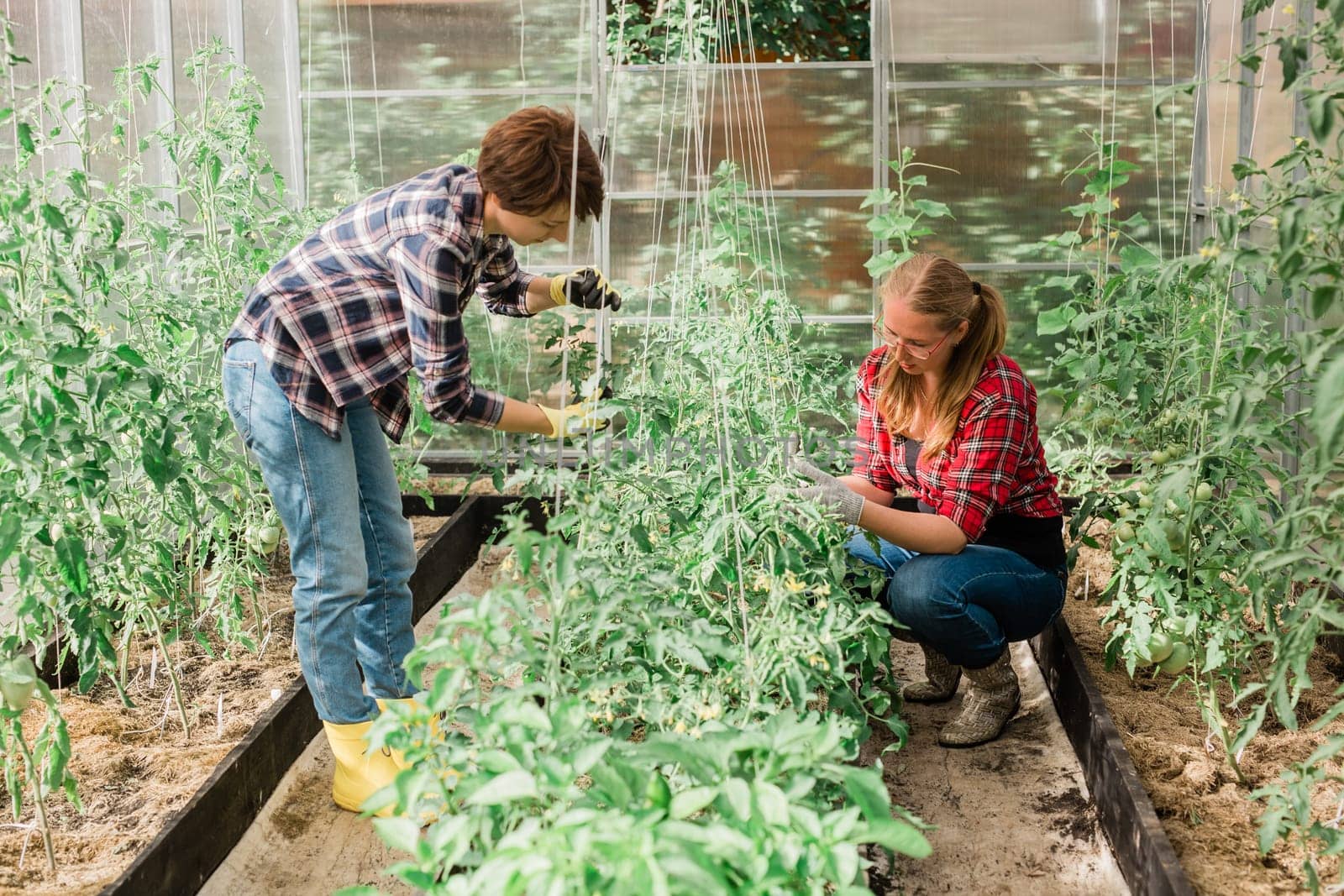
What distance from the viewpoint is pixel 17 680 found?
168 centimetres

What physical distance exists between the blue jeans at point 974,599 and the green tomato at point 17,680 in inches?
53.8

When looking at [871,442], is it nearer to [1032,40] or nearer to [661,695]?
[661,695]

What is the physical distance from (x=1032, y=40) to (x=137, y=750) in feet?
11.5

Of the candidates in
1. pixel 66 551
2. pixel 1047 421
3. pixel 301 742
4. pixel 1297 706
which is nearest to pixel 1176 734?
pixel 1297 706

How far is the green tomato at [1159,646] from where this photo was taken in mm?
2266

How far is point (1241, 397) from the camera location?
61.5 inches

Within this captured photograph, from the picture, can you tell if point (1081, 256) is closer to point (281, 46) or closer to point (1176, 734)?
point (1176, 734)

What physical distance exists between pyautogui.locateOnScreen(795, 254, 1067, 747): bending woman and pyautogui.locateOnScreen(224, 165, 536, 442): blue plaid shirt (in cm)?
61

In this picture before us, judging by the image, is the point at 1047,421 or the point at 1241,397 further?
the point at 1047,421

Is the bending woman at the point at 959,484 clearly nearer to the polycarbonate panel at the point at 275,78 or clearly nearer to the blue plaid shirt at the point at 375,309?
the blue plaid shirt at the point at 375,309

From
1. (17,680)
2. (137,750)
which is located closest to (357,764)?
(137,750)

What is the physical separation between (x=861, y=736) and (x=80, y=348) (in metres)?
1.16

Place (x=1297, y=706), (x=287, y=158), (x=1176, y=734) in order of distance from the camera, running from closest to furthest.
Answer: (x=1176, y=734) → (x=1297, y=706) → (x=287, y=158)

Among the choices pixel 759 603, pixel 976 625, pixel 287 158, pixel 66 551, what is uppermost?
pixel 287 158
